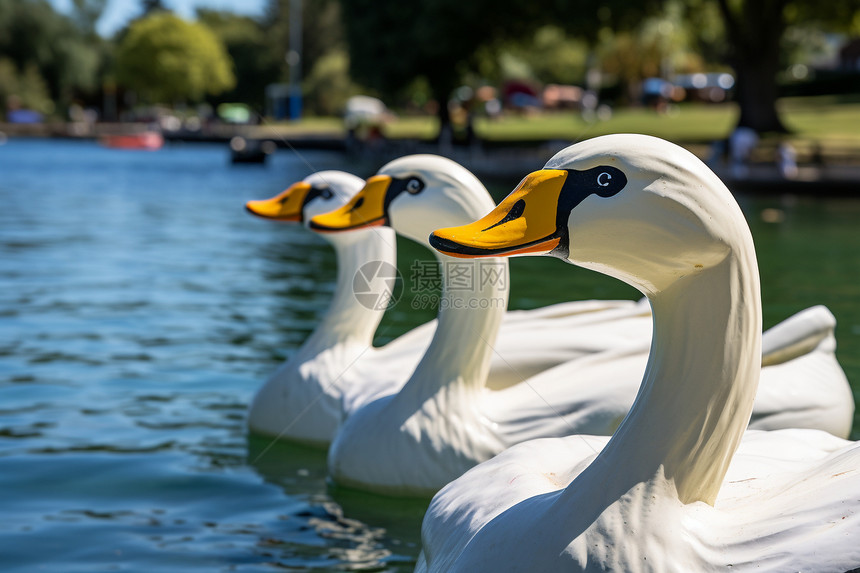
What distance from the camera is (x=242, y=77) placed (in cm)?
8406

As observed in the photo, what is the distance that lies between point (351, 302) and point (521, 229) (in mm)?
3672

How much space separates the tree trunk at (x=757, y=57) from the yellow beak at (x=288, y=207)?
79.1 feet

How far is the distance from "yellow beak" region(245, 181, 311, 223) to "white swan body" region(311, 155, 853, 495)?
3.92 ft

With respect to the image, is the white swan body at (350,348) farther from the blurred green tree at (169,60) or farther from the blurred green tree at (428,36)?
the blurred green tree at (169,60)

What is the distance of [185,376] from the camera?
25.7ft

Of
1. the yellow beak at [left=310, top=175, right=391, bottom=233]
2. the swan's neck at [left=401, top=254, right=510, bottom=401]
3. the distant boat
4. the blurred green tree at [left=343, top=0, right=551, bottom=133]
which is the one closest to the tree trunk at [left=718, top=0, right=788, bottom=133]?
the blurred green tree at [left=343, top=0, right=551, bottom=133]

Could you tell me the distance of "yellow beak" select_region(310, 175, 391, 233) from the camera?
539cm

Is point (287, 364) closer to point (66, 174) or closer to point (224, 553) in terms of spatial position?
point (224, 553)

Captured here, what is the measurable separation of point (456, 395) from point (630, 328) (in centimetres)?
123

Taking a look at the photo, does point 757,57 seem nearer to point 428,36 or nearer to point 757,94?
point 757,94

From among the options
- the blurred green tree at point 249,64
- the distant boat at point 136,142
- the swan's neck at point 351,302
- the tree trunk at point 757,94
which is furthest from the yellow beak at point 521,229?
the blurred green tree at point 249,64

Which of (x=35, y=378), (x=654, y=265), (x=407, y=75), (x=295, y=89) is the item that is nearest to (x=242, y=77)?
(x=295, y=89)

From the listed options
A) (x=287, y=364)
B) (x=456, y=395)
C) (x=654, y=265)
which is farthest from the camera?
(x=287, y=364)

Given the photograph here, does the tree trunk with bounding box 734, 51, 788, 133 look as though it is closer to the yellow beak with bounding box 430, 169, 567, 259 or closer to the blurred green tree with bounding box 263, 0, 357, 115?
the yellow beak with bounding box 430, 169, 567, 259
